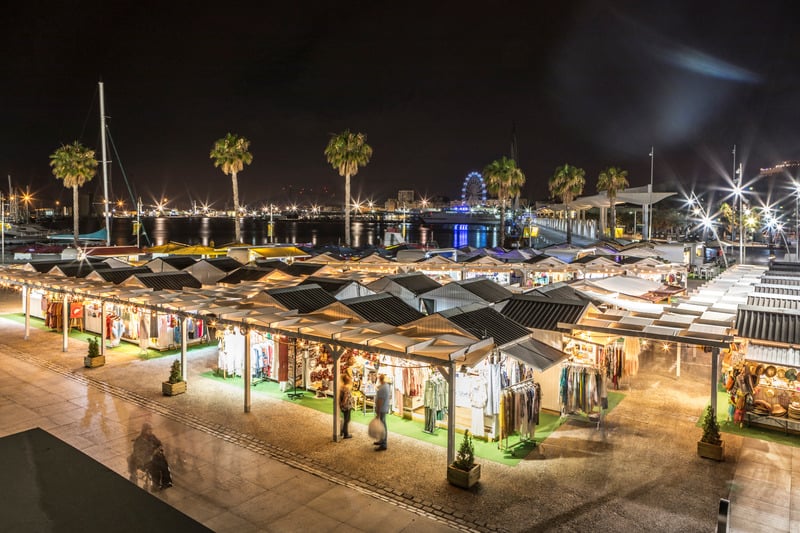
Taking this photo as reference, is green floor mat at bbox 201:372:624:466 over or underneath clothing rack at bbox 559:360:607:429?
underneath

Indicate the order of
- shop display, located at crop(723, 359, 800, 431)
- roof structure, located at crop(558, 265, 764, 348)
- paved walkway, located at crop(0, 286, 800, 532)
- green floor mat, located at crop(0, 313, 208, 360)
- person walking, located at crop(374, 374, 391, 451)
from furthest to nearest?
green floor mat, located at crop(0, 313, 208, 360)
roof structure, located at crop(558, 265, 764, 348)
shop display, located at crop(723, 359, 800, 431)
person walking, located at crop(374, 374, 391, 451)
paved walkway, located at crop(0, 286, 800, 532)

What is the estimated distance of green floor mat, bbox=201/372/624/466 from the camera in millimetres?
9055

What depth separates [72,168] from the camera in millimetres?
44312

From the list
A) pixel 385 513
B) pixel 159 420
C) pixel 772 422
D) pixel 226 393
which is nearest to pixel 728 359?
pixel 772 422

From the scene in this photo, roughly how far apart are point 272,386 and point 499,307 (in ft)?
20.7

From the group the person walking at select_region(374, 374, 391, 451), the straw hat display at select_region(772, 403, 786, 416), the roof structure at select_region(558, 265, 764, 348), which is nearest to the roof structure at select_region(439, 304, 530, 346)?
the roof structure at select_region(558, 265, 764, 348)

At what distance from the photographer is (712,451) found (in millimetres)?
8734

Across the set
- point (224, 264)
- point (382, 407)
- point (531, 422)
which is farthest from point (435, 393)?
point (224, 264)

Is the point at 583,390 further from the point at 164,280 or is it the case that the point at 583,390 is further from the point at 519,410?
the point at 164,280

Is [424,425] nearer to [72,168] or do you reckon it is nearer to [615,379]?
[615,379]

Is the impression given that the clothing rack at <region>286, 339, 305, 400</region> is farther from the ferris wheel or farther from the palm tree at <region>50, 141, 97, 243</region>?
the ferris wheel

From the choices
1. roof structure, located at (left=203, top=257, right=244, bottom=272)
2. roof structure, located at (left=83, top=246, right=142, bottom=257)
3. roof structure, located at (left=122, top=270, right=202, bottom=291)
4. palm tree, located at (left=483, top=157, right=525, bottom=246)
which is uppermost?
palm tree, located at (left=483, top=157, right=525, bottom=246)

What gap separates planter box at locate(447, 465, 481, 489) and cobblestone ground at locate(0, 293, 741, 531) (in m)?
0.12

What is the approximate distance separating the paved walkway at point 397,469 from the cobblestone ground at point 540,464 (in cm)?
3
